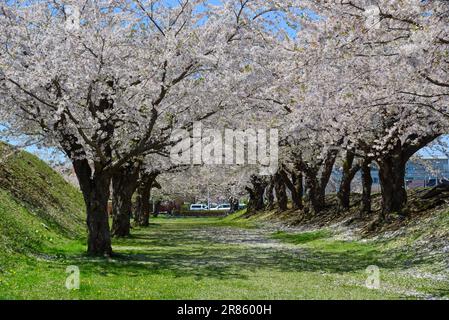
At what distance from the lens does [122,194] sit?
31.8 metres

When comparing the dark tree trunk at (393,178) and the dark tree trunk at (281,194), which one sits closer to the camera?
the dark tree trunk at (393,178)

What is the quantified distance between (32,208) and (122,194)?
6.15 m

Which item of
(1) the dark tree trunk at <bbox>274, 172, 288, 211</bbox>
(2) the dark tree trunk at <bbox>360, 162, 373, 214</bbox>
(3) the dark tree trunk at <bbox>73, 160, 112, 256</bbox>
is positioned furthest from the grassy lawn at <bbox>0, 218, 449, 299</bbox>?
(1) the dark tree trunk at <bbox>274, 172, 288, 211</bbox>

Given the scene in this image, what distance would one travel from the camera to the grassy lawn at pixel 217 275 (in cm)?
1210

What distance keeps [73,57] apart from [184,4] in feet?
14.3

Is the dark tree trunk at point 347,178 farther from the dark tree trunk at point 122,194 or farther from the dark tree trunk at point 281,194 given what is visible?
the dark tree trunk at point 281,194

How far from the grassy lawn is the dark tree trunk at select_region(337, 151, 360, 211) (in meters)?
11.4

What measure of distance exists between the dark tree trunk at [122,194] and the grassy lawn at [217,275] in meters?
7.85

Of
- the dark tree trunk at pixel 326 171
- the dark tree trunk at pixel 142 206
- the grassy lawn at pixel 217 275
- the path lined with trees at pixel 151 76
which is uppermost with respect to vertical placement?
the path lined with trees at pixel 151 76

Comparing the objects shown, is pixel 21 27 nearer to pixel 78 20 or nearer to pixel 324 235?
pixel 78 20

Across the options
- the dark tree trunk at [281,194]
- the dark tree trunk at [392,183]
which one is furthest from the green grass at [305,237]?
the dark tree trunk at [281,194]

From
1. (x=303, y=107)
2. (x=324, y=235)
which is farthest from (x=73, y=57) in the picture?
(x=324, y=235)

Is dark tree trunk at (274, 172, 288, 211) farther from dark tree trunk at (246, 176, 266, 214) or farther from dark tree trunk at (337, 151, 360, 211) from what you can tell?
dark tree trunk at (337, 151, 360, 211)
